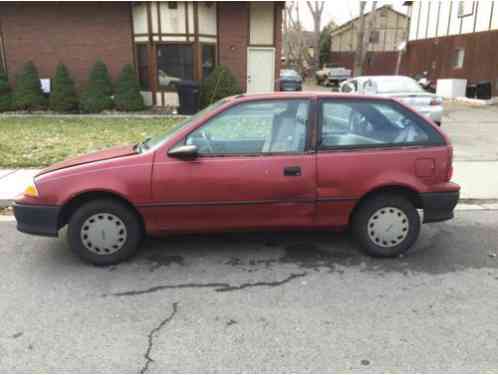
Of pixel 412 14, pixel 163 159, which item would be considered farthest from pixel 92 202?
pixel 412 14

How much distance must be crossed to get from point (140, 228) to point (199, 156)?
0.89 meters

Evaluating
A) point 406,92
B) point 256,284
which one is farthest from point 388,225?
point 406,92

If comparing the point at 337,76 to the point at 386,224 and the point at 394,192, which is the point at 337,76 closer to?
the point at 394,192

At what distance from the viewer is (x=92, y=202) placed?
381 cm

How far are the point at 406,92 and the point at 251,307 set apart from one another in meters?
8.94

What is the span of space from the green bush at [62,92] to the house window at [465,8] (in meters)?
19.7

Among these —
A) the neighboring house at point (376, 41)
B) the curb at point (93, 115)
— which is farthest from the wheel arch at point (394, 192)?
the neighboring house at point (376, 41)

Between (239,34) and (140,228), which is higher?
(239,34)

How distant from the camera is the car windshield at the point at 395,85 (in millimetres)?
10867

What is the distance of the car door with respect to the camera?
3764mm

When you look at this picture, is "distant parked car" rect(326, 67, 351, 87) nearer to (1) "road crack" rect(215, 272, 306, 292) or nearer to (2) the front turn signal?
(1) "road crack" rect(215, 272, 306, 292)

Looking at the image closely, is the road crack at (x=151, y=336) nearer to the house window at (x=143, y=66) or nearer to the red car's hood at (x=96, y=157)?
the red car's hood at (x=96, y=157)

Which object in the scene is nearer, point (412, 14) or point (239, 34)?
point (239, 34)

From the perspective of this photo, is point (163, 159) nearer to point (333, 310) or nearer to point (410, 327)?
point (333, 310)
